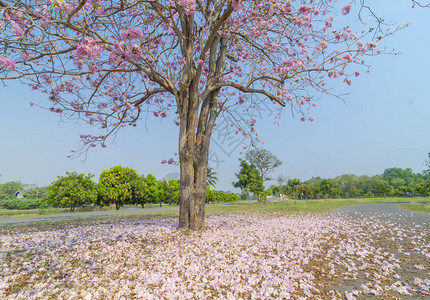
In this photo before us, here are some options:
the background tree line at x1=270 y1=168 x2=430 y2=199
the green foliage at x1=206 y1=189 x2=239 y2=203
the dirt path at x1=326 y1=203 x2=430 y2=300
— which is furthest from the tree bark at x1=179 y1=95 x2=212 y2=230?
the green foliage at x1=206 y1=189 x2=239 y2=203

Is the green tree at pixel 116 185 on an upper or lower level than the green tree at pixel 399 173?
lower

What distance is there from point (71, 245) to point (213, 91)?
6.84 m

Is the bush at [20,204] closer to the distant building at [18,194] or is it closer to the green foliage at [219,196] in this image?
the distant building at [18,194]

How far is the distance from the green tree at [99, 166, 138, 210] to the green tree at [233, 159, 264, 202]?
743 inches

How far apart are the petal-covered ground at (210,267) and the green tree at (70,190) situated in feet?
61.3

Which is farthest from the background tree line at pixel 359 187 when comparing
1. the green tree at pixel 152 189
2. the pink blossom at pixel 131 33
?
the pink blossom at pixel 131 33

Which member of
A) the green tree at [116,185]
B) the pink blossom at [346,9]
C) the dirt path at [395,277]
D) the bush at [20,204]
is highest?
the pink blossom at [346,9]

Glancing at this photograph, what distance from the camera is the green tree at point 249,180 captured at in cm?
3756

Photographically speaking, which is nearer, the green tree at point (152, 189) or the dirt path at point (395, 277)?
the dirt path at point (395, 277)

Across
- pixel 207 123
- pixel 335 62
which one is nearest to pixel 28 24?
pixel 207 123

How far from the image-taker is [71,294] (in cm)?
337

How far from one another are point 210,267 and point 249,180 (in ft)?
116

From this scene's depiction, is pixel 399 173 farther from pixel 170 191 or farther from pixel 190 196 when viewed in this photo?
pixel 190 196

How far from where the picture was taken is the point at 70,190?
2341 cm
